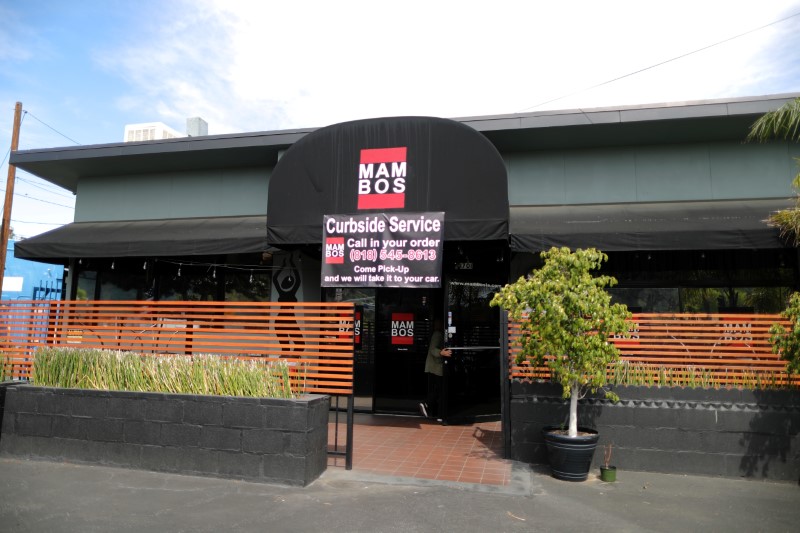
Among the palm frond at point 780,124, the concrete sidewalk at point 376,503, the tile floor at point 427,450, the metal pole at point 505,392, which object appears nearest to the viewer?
the concrete sidewalk at point 376,503

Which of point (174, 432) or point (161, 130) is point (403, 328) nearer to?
point (174, 432)

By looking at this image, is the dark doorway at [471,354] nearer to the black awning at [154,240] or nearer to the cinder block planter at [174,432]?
the black awning at [154,240]

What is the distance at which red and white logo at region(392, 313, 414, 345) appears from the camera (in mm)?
10648

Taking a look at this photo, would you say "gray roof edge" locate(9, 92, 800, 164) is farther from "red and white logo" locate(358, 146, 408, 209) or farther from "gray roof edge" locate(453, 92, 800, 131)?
"red and white logo" locate(358, 146, 408, 209)

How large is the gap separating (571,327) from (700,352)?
6.33ft

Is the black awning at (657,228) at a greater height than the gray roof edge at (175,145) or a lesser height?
lesser

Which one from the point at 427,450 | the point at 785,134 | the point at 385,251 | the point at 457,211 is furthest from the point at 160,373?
the point at 785,134

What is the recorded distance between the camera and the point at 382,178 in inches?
333

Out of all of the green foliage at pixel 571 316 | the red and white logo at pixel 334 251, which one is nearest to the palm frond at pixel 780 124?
the green foliage at pixel 571 316

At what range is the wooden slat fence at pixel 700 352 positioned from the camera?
6598 millimetres

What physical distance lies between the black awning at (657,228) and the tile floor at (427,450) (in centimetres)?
307

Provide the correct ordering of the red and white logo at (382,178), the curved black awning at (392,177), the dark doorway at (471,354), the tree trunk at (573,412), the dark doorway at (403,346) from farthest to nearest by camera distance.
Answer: the dark doorway at (403,346) < the dark doorway at (471,354) < the red and white logo at (382,178) < the curved black awning at (392,177) < the tree trunk at (573,412)

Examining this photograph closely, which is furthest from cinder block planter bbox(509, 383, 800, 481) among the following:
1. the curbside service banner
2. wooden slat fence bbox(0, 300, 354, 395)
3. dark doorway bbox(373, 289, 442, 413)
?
dark doorway bbox(373, 289, 442, 413)

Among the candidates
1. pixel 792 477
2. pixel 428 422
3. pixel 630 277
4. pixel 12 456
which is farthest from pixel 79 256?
pixel 792 477
